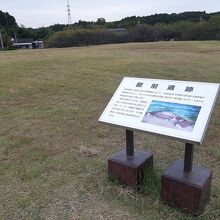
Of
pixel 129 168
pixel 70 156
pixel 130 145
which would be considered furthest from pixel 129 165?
pixel 70 156

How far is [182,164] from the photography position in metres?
2.58

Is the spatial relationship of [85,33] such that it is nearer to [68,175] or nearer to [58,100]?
[58,100]

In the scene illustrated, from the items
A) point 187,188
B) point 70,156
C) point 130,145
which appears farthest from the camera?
point 70,156

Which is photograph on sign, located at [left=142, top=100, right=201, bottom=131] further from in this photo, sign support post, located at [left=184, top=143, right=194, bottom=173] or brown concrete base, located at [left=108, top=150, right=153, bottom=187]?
brown concrete base, located at [left=108, top=150, right=153, bottom=187]

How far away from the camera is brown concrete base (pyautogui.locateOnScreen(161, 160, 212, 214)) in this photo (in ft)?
7.50

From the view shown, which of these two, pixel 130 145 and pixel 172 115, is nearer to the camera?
pixel 172 115

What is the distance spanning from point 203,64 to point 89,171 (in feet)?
26.0

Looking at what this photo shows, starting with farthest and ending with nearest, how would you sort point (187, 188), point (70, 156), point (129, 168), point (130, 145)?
point (70, 156)
point (130, 145)
point (129, 168)
point (187, 188)

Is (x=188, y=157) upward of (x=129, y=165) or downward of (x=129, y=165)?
upward

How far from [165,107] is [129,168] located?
647mm

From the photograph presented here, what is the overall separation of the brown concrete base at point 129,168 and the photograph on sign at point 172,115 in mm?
487

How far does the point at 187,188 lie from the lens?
7.54 feet

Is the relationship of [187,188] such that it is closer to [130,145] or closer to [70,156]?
[130,145]

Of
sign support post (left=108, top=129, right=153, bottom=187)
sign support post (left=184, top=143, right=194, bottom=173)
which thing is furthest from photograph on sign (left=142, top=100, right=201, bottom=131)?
sign support post (left=108, top=129, right=153, bottom=187)
